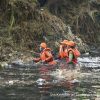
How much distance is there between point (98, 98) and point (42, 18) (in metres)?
12.4

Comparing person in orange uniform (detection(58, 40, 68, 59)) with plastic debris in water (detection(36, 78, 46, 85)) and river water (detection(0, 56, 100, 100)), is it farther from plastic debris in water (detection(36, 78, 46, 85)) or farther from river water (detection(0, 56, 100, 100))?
plastic debris in water (detection(36, 78, 46, 85))

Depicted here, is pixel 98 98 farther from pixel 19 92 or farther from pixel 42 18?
pixel 42 18

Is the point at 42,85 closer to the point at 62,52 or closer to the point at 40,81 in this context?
the point at 40,81

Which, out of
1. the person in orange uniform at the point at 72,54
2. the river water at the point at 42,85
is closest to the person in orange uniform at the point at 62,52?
the person in orange uniform at the point at 72,54

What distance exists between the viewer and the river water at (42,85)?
13.7 meters

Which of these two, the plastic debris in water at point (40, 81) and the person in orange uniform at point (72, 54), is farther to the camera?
the person in orange uniform at point (72, 54)

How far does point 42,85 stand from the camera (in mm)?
15625

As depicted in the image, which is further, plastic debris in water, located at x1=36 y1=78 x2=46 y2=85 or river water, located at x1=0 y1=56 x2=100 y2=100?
plastic debris in water, located at x1=36 y1=78 x2=46 y2=85

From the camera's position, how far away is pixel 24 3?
80.9 feet

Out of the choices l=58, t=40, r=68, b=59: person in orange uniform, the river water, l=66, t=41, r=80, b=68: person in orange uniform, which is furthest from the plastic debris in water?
l=58, t=40, r=68, b=59: person in orange uniform

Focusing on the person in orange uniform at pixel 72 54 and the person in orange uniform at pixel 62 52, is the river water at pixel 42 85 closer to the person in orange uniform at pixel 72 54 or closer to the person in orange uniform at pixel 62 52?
the person in orange uniform at pixel 72 54

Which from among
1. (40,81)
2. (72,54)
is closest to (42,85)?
(40,81)

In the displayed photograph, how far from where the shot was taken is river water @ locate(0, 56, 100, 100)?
540 inches

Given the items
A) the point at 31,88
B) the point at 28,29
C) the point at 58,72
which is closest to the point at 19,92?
the point at 31,88
